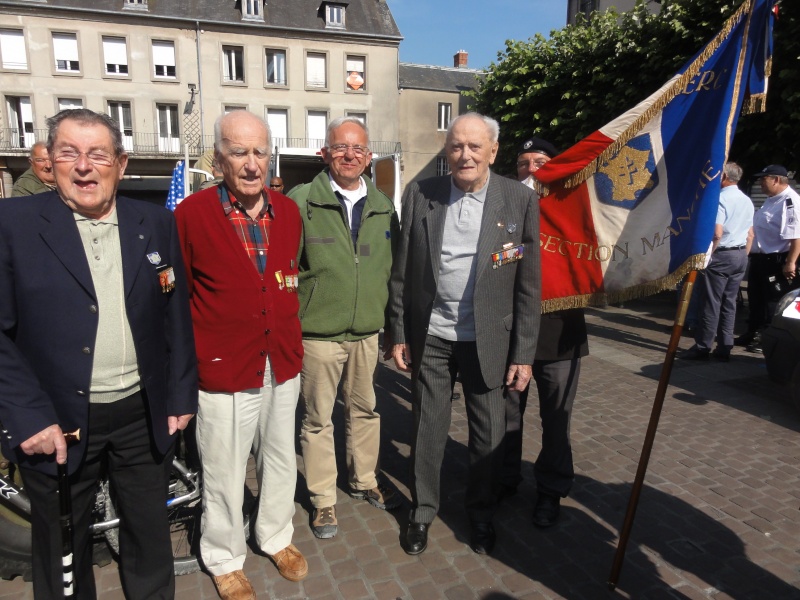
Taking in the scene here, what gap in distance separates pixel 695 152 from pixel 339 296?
193cm

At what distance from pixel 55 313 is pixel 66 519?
769mm

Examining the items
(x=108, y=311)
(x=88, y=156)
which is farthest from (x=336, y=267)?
(x=88, y=156)

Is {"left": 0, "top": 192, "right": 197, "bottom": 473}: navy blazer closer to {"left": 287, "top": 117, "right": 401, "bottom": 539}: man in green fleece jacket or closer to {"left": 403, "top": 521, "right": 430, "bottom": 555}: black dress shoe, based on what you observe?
{"left": 287, "top": 117, "right": 401, "bottom": 539}: man in green fleece jacket

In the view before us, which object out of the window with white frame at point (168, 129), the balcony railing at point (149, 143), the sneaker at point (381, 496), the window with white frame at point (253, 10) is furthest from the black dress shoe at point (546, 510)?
the window with white frame at point (253, 10)

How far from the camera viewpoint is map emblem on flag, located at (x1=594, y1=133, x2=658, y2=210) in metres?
2.91

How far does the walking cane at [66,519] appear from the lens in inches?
80.0

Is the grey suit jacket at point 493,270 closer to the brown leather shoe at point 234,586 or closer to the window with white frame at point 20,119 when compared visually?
the brown leather shoe at point 234,586

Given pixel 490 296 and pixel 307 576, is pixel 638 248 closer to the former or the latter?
pixel 490 296

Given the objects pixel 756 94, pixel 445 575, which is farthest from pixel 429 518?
pixel 756 94

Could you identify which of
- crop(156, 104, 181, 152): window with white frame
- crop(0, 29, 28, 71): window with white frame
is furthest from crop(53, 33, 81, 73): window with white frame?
crop(156, 104, 181, 152): window with white frame

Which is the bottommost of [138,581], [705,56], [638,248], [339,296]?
[138,581]

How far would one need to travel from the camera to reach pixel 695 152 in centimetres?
274

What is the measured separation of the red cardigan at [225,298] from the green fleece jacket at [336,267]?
1.16ft

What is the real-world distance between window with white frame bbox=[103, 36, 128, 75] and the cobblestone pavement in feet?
100
